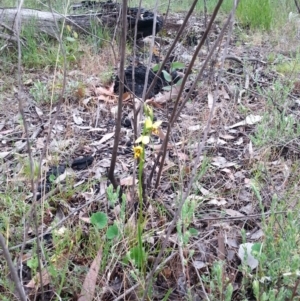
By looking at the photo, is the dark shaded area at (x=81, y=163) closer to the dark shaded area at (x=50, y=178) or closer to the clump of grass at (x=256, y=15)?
the dark shaded area at (x=50, y=178)

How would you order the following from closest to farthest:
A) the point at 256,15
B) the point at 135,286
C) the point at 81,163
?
1. the point at 135,286
2. the point at 81,163
3. the point at 256,15

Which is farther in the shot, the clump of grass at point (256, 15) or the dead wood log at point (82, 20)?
the clump of grass at point (256, 15)

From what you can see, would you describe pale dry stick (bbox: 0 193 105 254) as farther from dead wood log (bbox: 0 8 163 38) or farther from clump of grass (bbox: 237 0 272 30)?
clump of grass (bbox: 237 0 272 30)

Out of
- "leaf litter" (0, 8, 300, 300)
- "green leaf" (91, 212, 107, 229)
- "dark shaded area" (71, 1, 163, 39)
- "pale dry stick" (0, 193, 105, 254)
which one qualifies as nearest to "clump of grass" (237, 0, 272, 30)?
"dark shaded area" (71, 1, 163, 39)

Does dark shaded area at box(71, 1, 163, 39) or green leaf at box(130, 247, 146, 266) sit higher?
→ dark shaded area at box(71, 1, 163, 39)

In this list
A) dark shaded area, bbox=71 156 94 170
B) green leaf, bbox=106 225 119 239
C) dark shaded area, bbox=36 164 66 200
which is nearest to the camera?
green leaf, bbox=106 225 119 239

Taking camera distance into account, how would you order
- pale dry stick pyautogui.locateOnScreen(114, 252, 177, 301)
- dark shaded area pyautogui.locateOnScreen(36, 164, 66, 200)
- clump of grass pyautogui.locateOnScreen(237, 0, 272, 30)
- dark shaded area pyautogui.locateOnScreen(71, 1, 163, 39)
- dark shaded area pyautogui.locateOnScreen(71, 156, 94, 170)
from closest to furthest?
pale dry stick pyautogui.locateOnScreen(114, 252, 177, 301)
dark shaded area pyautogui.locateOnScreen(36, 164, 66, 200)
dark shaded area pyautogui.locateOnScreen(71, 156, 94, 170)
dark shaded area pyautogui.locateOnScreen(71, 1, 163, 39)
clump of grass pyautogui.locateOnScreen(237, 0, 272, 30)

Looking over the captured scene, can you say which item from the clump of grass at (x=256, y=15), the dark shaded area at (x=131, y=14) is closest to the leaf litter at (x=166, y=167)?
the dark shaded area at (x=131, y=14)

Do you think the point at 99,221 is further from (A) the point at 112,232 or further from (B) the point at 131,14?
(B) the point at 131,14

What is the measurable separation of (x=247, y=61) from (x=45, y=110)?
5.31 ft

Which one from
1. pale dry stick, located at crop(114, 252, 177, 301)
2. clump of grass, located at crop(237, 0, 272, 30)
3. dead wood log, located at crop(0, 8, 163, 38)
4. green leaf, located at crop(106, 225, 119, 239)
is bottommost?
pale dry stick, located at crop(114, 252, 177, 301)

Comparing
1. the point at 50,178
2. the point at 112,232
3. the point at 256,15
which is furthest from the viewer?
the point at 256,15

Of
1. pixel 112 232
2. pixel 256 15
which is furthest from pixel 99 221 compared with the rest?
pixel 256 15

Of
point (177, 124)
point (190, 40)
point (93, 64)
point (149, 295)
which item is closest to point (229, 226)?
point (149, 295)
